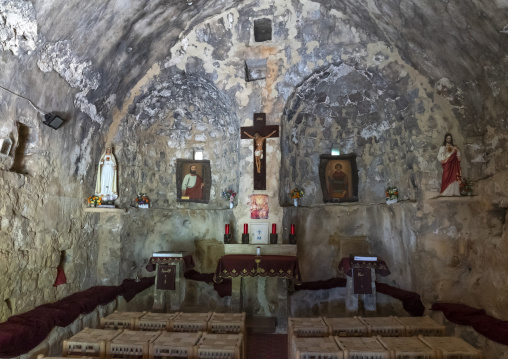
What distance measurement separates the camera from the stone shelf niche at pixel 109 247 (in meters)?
9.21

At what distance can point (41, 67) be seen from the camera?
253 inches

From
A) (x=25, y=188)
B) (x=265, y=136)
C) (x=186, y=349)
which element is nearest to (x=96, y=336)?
(x=186, y=349)

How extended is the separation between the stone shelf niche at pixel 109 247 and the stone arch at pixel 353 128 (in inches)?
167

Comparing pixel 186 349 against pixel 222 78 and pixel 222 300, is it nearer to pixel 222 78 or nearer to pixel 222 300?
pixel 222 300

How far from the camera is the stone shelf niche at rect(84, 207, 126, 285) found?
921cm

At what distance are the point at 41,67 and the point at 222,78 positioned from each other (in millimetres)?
4375

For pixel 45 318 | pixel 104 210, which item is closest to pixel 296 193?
pixel 104 210

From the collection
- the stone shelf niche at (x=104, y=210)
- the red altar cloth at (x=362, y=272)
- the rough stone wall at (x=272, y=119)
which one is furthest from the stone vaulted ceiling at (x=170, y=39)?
the red altar cloth at (x=362, y=272)

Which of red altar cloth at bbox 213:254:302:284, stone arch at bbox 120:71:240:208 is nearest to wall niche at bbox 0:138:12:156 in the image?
stone arch at bbox 120:71:240:208

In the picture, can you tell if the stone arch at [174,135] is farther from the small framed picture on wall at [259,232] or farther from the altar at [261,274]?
the altar at [261,274]

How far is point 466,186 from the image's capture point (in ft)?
25.6

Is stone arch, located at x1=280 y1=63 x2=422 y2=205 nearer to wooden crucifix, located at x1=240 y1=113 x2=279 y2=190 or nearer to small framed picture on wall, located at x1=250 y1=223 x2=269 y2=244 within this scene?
wooden crucifix, located at x1=240 y1=113 x2=279 y2=190

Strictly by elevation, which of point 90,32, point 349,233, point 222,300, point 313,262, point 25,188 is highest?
point 90,32

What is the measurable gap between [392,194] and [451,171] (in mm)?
1540
